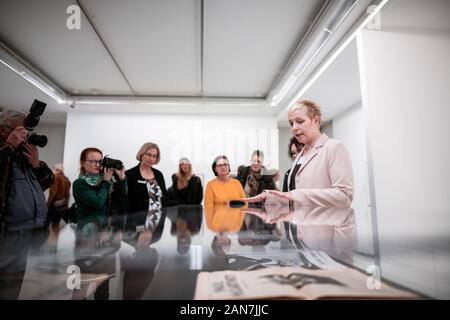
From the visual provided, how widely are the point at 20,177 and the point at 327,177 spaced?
1.35 m

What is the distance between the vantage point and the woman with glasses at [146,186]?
175cm

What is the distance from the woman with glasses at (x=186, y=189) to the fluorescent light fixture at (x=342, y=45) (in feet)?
5.90

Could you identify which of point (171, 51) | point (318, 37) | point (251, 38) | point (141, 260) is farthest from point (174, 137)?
point (141, 260)

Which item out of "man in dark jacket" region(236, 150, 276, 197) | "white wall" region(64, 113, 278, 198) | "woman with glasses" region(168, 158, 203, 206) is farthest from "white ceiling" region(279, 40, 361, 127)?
"woman with glasses" region(168, 158, 203, 206)

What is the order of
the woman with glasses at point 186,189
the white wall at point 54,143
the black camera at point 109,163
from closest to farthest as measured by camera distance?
the black camera at point 109,163
the woman with glasses at point 186,189
the white wall at point 54,143

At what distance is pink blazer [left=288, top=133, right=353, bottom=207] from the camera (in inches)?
42.4

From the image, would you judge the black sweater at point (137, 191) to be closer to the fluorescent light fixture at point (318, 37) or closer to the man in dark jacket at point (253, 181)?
the man in dark jacket at point (253, 181)

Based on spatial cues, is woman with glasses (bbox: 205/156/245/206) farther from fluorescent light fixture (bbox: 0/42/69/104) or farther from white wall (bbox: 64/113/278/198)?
fluorescent light fixture (bbox: 0/42/69/104)

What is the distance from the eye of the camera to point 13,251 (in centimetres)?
42

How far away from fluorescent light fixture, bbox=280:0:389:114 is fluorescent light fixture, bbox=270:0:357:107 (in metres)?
0.17

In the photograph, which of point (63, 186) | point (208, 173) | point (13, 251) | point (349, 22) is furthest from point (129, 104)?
point (13, 251)

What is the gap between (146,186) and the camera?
1.82 meters

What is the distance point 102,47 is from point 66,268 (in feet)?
8.93

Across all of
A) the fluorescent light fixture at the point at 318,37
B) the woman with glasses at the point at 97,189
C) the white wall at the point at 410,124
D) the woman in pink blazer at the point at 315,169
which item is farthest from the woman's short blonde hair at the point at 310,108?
the woman with glasses at the point at 97,189
